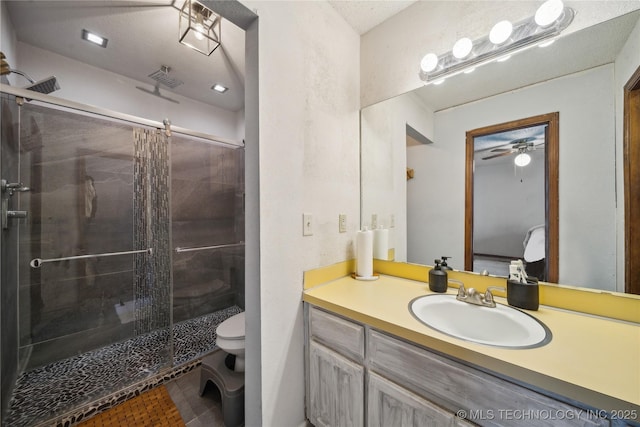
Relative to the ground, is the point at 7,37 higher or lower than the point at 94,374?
higher

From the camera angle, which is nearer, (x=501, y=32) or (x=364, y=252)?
(x=501, y=32)

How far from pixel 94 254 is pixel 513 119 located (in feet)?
10.5

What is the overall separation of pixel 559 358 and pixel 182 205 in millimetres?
2878

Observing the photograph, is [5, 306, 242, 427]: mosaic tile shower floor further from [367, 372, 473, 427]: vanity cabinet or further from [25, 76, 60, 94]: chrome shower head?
[25, 76, 60, 94]: chrome shower head

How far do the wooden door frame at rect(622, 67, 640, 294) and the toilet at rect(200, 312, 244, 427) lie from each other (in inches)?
73.0

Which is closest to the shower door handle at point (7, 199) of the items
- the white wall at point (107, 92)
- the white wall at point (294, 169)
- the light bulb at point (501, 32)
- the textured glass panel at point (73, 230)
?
the textured glass panel at point (73, 230)

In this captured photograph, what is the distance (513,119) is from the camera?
109 centimetres

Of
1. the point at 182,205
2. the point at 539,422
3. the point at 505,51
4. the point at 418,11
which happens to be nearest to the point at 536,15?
the point at 505,51

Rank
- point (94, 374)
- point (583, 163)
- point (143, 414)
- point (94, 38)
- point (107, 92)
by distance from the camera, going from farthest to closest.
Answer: point (107, 92) → point (94, 38) → point (94, 374) → point (143, 414) → point (583, 163)

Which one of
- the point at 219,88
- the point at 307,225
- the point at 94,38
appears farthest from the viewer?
the point at 219,88

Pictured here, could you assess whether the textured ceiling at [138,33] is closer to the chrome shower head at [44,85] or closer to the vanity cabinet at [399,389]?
the chrome shower head at [44,85]

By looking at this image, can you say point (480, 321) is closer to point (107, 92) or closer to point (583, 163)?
point (583, 163)

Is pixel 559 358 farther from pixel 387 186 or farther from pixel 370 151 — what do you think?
pixel 370 151

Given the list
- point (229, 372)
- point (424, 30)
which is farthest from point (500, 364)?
point (424, 30)
